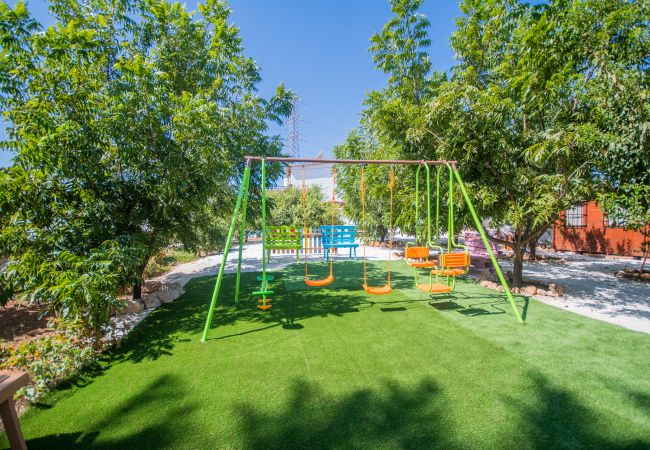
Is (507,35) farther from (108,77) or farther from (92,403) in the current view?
(92,403)

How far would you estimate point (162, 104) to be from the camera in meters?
5.59

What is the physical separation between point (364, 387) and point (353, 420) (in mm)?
589

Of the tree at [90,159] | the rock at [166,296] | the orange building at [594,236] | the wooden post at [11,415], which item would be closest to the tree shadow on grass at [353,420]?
the wooden post at [11,415]

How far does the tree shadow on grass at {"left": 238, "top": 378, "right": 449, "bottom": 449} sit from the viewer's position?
8.64 feet

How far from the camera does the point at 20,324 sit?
5629 mm

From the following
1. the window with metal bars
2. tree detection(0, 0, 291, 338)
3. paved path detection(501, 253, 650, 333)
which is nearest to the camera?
tree detection(0, 0, 291, 338)

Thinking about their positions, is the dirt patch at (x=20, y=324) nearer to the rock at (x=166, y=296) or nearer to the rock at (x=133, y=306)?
the rock at (x=133, y=306)

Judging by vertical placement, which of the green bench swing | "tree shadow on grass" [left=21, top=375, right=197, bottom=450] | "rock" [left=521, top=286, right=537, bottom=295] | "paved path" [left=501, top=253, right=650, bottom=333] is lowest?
"tree shadow on grass" [left=21, top=375, right=197, bottom=450]

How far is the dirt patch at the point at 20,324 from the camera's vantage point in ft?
16.7

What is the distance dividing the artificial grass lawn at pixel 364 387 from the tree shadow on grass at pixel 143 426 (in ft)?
0.05

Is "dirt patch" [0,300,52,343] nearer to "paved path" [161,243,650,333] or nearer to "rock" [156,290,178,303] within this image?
"rock" [156,290,178,303]

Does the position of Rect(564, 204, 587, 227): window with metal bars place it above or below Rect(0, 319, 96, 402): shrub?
above

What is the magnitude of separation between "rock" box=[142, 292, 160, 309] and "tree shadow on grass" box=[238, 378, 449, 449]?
4.86 metres

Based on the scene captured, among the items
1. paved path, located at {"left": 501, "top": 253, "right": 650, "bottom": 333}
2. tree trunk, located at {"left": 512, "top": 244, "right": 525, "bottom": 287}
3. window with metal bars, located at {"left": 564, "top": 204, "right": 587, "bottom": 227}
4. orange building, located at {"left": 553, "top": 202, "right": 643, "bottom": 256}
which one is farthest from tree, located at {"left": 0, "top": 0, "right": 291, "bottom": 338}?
window with metal bars, located at {"left": 564, "top": 204, "right": 587, "bottom": 227}
